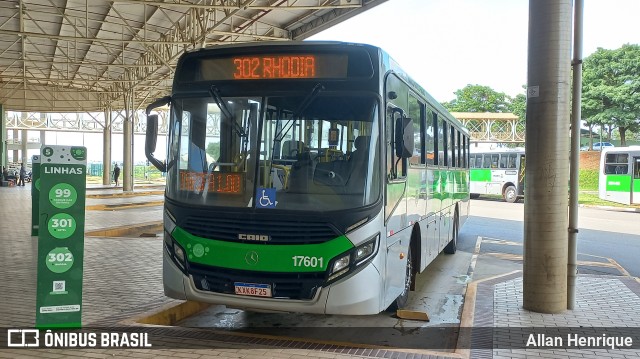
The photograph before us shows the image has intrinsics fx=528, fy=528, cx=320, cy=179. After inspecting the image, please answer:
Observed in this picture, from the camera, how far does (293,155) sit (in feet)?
17.1

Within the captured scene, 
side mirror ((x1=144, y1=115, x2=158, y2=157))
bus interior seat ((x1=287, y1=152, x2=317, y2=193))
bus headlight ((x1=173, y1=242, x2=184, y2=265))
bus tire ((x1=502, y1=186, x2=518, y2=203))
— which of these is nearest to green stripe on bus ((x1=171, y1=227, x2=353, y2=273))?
bus headlight ((x1=173, y1=242, x2=184, y2=265))

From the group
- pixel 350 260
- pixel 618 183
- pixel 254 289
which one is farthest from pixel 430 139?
pixel 618 183

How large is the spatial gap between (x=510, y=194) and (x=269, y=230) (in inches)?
1175

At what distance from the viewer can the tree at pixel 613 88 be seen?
127 ft

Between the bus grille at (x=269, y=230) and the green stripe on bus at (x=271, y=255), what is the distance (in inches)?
1.9

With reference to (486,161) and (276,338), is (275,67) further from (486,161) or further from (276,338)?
(486,161)

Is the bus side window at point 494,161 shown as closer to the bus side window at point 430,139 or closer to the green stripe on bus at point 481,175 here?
the green stripe on bus at point 481,175

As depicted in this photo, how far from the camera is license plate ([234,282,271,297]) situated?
5.09 metres

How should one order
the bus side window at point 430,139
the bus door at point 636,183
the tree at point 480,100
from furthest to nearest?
the tree at point 480,100 < the bus door at point 636,183 < the bus side window at point 430,139

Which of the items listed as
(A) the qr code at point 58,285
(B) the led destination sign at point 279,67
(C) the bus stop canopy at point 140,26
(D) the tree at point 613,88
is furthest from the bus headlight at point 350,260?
(D) the tree at point 613,88

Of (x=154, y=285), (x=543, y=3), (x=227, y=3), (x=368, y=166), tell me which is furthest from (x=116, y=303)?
(x=227, y=3)

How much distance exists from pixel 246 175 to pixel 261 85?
3.09 ft

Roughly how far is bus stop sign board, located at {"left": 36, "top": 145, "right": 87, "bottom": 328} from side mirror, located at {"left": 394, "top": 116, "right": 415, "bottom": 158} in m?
3.20

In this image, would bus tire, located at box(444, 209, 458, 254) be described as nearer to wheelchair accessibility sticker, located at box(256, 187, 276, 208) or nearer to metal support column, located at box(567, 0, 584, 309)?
metal support column, located at box(567, 0, 584, 309)
